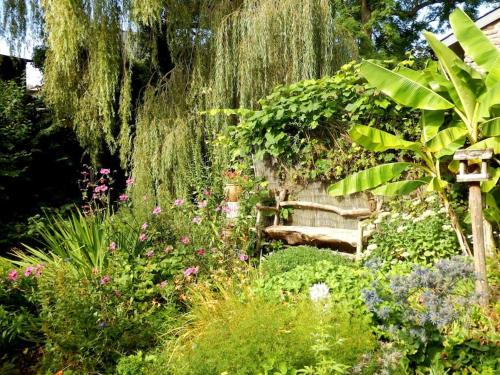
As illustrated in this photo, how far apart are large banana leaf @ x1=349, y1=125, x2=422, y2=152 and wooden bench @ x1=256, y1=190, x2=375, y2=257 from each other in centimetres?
93

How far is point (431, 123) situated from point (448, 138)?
1.41 ft

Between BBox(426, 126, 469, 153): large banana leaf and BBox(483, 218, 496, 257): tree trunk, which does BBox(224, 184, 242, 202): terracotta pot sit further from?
BBox(483, 218, 496, 257): tree trunk

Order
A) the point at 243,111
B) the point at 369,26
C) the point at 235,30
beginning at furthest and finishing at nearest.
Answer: the point at 369,26
the point at 235,30
the point at 243,111

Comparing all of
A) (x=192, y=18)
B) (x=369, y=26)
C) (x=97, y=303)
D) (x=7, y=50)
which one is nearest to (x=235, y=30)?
(x=192, y=18)

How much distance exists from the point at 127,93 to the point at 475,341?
7.09 metres

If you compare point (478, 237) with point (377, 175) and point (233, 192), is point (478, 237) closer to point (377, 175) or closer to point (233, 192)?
point (377, 175)

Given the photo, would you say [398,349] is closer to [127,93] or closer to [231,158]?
[231,158]

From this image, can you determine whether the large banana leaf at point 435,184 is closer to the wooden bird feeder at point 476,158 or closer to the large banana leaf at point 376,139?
the large banana leaf at point 376,139

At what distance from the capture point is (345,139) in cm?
625

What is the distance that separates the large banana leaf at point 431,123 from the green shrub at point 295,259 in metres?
1.59

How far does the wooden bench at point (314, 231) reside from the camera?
18.4 feet

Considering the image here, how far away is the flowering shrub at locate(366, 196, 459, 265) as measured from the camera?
4875 mm

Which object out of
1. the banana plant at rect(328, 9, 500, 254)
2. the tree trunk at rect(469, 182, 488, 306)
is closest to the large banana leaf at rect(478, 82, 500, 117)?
the banana plant at rect(328, 9, 500, 254)

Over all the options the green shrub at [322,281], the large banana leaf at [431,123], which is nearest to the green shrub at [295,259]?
the green shrub at [322,281]
